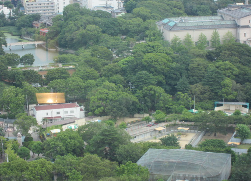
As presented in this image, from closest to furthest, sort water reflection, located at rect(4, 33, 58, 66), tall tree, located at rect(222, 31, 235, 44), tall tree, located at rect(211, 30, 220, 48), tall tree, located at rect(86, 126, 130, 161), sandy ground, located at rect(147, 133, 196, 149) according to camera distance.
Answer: tall tree, located at rect(86, 126, 130, 161) < sandy ground, located at rect(147, 133, 196, 149) < tall tree, located at rect(222, 31, 235, 44) < tall tree, located at rect(211, 30, 220, 48) < water reflection, located at rect(4, 33, 58, 66)

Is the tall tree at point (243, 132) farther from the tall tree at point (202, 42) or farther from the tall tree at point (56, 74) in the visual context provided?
the tall tree at point (202, 42)

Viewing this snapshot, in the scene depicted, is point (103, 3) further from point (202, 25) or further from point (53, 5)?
point (202, 25)

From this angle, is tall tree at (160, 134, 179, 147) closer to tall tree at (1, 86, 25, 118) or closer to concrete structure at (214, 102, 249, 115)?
concrete structure at (214, 102, 249, 115)

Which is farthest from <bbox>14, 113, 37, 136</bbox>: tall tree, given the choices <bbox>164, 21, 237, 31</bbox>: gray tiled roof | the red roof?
<bbox>164, 21, 237, 31</bbox>: gray tiled roof

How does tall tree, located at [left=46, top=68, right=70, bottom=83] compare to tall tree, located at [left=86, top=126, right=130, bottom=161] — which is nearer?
tall tree, located at [left=86, top=126, right=130, bottom=161]

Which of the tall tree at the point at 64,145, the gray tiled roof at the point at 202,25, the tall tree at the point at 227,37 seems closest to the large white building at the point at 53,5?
the gray tiled roof at the point at 202,25

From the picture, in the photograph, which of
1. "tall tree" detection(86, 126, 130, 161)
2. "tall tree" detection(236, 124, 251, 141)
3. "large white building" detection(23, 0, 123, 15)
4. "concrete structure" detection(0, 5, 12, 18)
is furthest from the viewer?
"concrete structure" detection(0, 5, 12, 18)

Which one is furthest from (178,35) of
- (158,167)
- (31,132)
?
(158,167)

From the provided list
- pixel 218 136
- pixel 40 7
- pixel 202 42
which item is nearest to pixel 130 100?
pixel 218 136
